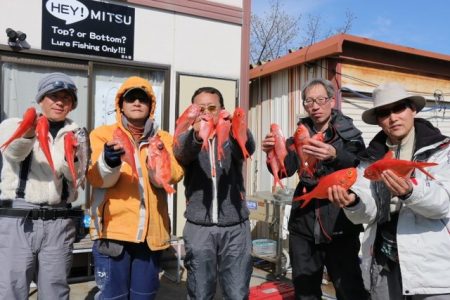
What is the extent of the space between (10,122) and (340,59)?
5008 mm

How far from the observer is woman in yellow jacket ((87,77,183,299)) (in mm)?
2914

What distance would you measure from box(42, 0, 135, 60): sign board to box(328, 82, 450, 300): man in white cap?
4217 mm

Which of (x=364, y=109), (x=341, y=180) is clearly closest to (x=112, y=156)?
(x=341, y=180)

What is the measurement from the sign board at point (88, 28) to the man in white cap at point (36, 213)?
289 centimetres

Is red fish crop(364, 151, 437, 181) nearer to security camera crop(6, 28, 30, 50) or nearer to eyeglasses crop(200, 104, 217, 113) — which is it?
eyeglasses crop(200, 104, 217, 113)

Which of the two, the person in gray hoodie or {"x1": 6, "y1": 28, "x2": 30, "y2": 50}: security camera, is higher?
{"x1": 6, "y1": 28, "x2": 30, "y2": 50}: security camera

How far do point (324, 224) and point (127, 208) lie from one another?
1.54 m

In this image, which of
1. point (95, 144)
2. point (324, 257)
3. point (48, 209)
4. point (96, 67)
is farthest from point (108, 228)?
point (96, 67)

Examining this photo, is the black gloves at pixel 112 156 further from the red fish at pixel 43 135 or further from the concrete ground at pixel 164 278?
the concrete ground at pixel 164 278

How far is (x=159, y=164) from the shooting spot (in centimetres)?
289

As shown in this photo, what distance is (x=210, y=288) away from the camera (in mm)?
3070

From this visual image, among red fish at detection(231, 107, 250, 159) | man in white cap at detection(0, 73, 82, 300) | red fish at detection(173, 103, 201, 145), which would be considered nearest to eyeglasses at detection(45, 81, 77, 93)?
man in white cap at detection(0, 73, 82, 300)

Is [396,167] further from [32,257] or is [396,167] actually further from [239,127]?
[32,257]

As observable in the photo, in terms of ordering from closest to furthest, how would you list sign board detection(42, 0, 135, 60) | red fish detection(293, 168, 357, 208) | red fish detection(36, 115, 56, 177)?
1. red fish detection(293, 168, 357, 208)
2. red fish detection(36, 115, 56, 177)
3. sign board detection(42, 0, 135, 60)
